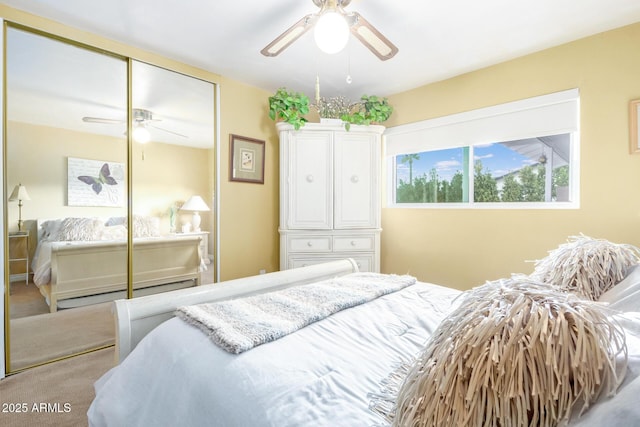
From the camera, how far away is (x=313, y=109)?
3.65 metres

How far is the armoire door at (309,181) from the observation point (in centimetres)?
315

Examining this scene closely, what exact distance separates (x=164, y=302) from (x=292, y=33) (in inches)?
63.2

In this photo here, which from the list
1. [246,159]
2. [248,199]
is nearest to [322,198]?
[248,199]

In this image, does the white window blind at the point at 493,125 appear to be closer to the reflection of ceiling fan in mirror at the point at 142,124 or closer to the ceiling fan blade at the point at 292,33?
the ceiling fan blade at the point at 292,33

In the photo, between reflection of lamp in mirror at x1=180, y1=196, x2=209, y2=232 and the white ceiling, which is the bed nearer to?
reflection of lamp in mirror at x1=180, y1=196, x2=209, y2=232

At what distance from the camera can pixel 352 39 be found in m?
2.32

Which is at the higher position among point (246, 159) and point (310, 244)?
point (246, 159)

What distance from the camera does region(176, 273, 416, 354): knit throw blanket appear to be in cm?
98

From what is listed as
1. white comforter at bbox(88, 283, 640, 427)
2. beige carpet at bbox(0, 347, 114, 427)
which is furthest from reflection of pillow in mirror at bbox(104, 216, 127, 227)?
white comforter at bbox(88, 283, 640, 427)

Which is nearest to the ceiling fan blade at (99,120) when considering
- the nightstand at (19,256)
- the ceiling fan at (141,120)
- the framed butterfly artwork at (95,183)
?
the ceiling fan at (141,120)

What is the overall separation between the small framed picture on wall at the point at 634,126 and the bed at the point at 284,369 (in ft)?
5.22

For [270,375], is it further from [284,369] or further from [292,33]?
[292,33]

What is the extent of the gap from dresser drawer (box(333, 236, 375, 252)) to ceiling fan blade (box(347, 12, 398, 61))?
1.81 metres

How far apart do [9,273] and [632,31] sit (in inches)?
180
